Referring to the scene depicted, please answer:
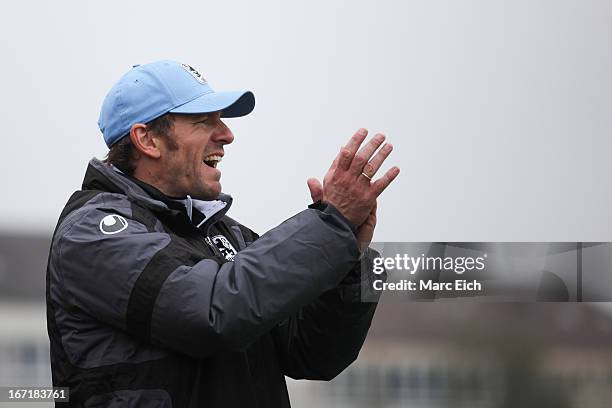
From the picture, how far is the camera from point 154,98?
4.17 feet

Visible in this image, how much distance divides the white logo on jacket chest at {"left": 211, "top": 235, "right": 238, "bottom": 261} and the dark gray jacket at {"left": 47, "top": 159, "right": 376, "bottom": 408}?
7cm

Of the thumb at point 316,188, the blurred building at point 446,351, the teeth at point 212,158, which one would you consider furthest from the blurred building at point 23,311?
the thumb at point 316,188

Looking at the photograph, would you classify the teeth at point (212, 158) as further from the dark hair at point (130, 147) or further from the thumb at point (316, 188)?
the thumb at point (316, 188)

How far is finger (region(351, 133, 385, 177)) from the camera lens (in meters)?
1.11

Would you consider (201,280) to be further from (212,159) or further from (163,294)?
(212,159)

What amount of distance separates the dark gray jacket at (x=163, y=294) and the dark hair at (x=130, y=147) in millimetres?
48

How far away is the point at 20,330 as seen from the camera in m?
1.98

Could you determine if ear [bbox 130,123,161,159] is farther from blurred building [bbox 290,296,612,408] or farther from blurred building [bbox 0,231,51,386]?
blurred building [bbox 290,296,612,408]

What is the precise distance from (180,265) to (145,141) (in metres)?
0.30

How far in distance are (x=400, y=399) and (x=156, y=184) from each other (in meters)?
1.04

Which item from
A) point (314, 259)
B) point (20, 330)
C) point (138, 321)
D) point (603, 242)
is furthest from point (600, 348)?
point (20, 330)

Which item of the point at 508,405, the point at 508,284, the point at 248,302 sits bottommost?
the point at 508,405

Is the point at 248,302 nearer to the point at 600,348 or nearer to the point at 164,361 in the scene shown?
the point at 164,361

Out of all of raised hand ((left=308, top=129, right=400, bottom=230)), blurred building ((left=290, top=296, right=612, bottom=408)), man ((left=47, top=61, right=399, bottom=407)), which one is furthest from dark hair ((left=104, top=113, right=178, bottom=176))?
blurred building ((left=290, top=296, right=612, bottom=408))
